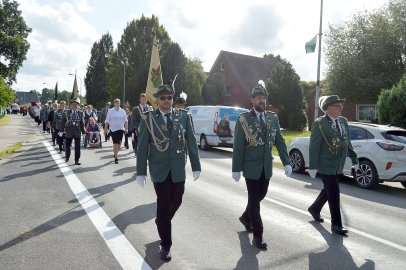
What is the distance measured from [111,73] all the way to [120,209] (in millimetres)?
56100

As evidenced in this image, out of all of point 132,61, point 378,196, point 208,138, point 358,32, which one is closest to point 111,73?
point 132,61

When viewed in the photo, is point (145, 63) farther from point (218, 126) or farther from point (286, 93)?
point (218, 126)

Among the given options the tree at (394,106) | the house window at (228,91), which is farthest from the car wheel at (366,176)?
the house window at (228,91)

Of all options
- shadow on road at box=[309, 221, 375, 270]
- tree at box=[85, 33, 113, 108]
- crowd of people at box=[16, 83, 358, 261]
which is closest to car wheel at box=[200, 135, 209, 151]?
crowd of people at box=[16, 83, 358, 261]

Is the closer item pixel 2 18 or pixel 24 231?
pixel 24 231

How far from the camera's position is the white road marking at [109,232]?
4.45 meters

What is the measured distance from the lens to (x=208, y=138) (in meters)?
18.7

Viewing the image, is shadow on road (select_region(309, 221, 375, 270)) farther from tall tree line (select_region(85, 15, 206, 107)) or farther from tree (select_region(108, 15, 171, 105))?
tree (select_region(108, 15, 171, 105))

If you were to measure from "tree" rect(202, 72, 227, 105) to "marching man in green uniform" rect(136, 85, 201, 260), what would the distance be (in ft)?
145

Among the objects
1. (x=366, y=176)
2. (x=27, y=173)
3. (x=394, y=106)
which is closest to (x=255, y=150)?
(x=366, y=176)

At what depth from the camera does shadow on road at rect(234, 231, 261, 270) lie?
174 inches

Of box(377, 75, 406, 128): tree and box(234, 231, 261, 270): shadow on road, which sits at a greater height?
box(377, 75, 406, 128): tree

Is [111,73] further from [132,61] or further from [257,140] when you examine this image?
[257,140]

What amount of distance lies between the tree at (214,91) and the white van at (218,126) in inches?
1176
